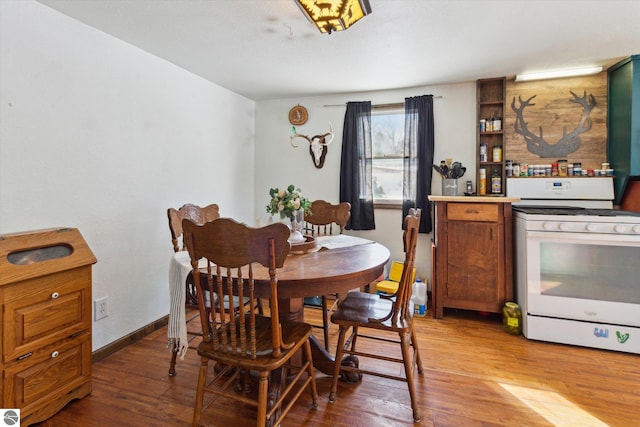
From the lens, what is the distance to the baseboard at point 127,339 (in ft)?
7.29

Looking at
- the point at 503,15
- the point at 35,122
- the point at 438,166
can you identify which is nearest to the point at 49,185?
the point at 35,122

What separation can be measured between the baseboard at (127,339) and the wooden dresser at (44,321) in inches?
16.2

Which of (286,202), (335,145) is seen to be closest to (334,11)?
(286,202)

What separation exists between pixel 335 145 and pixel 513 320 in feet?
8.14

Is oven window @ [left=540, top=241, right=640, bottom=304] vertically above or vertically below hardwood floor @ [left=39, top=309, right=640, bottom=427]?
above

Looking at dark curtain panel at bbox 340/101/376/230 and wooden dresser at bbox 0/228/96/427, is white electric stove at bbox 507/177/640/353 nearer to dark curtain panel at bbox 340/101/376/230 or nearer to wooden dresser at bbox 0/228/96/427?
dark curtain panel at bbox 340/101/376/230

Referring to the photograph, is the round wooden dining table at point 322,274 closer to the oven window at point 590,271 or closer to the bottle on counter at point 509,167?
the oven window at point 590,271

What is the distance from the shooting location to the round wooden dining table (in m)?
1.45

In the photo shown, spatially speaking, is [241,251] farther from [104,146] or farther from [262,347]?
[104,146]

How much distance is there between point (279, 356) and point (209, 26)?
2101mm

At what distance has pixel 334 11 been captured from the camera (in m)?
1.72

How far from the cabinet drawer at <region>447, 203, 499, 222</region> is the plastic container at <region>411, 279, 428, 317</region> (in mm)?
733

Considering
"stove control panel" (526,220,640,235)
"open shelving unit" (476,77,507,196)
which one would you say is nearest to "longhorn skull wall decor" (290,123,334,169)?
"open shelving unit" (476,77,507,196)

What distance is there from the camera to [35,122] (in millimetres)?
1880
